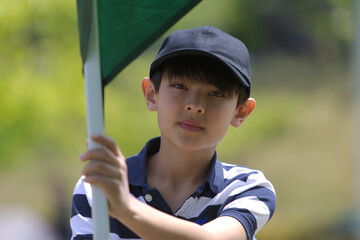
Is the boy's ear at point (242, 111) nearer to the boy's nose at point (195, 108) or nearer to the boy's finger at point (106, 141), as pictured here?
the boy's nose at point (195, 108)

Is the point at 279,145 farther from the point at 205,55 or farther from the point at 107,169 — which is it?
the point at 107,169

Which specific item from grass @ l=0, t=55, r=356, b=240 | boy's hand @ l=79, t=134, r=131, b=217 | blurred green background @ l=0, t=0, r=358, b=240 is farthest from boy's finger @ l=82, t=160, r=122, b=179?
grass @ l=0, t=55, r=356, b=240

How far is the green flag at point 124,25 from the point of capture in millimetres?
1246

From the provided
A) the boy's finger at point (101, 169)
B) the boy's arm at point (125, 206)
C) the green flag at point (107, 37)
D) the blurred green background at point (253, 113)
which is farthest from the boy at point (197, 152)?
the blurred green background at point (253, 113)

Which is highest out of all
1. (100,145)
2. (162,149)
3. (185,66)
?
(185,66)

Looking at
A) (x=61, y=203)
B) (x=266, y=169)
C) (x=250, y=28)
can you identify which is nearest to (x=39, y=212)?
(x=61, y=203)

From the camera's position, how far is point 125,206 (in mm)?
1227

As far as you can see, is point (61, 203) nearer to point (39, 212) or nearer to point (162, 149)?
point (39, 212)

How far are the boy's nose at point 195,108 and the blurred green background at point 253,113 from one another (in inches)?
112

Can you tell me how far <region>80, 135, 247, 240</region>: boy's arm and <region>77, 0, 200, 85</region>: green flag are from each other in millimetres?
179

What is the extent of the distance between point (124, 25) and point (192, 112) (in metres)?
0.40

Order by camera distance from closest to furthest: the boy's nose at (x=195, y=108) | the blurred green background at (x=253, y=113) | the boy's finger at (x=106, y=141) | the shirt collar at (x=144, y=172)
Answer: the boy's finger at (x=106, y=141) → the boy's nose at (x=195, y=108) → the shirt collar at (x=144, y=172) → the blurred green background at (x=253, y=113)

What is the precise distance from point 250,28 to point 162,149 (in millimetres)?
5544

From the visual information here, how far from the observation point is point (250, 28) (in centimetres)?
719
